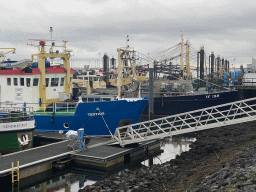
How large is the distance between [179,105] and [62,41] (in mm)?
17429

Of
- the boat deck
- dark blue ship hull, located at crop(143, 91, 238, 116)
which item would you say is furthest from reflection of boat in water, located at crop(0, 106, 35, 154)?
dark blue ship hull, located at crop(143, 91, 238, 116)

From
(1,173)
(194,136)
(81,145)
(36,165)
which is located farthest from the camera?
(194,136)

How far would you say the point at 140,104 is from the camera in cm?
2245

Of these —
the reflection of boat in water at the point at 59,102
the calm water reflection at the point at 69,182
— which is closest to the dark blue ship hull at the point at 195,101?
the reflection of boat in water at the point at 59,102

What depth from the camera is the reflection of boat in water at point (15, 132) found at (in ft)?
59.6

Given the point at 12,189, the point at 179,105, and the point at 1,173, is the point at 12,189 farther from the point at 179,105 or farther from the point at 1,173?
the point at 179,105

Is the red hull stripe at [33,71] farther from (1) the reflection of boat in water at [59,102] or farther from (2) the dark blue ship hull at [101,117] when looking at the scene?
(2) the dark blue ship hull at [101,117]

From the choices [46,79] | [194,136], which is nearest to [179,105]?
[194,136]

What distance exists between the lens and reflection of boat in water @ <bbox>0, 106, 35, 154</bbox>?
59.6ft

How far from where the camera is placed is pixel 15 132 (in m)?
18.4

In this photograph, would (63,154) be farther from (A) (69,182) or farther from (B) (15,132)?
(B) (15,132)

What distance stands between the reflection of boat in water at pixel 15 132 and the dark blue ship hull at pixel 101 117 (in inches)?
140

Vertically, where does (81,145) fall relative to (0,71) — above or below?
below

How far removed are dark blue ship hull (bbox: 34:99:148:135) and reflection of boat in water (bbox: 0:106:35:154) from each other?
356 cm
